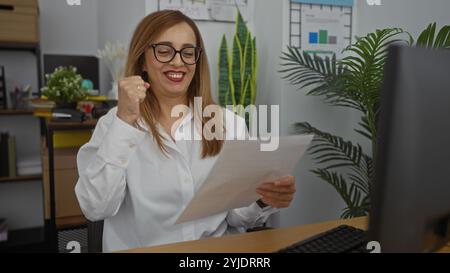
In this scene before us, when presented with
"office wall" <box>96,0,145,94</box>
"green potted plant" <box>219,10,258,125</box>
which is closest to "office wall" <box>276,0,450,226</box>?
"green potted plant" <box>219,10,258,125</box>

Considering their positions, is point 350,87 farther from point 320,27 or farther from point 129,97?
point 129,97

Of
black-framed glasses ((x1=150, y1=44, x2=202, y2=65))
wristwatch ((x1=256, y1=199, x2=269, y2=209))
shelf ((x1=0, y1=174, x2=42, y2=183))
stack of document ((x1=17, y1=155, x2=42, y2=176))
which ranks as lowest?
shelf ((x1=0, y1=174, x2=42, y2=183))

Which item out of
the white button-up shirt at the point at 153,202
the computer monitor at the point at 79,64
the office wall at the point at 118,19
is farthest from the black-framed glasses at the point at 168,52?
the computer monitor at the point at 79,64

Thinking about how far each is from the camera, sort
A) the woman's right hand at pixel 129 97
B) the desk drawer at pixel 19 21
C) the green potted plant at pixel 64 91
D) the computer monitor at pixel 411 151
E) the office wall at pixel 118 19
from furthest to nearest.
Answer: the desk drawer at pixel 19 21 < the office wall at pixel 118 19 < the green potted plant at pixel 64 91 < the woman's right hand at pixel 129 97 < the computer monitor at pixel 411 151

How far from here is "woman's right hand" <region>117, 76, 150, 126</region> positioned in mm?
853

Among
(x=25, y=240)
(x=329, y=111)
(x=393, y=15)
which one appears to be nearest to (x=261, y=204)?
(x=329, y=111)

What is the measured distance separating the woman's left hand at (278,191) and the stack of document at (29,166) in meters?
1.92

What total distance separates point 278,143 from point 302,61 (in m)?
1.12

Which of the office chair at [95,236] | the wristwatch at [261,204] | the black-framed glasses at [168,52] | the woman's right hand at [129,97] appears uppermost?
the black-framed glasses at [168,52]

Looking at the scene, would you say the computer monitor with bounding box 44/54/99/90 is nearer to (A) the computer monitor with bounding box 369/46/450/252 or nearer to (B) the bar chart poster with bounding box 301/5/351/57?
(B) the bar chart poster with bounding box 301/5/351/57

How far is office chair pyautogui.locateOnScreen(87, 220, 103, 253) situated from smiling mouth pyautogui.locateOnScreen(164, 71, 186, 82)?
17.5 inches

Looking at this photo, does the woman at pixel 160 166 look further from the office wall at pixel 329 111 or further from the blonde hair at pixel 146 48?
the office wall at pixel 329 111

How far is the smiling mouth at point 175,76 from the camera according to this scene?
3.50 feet
